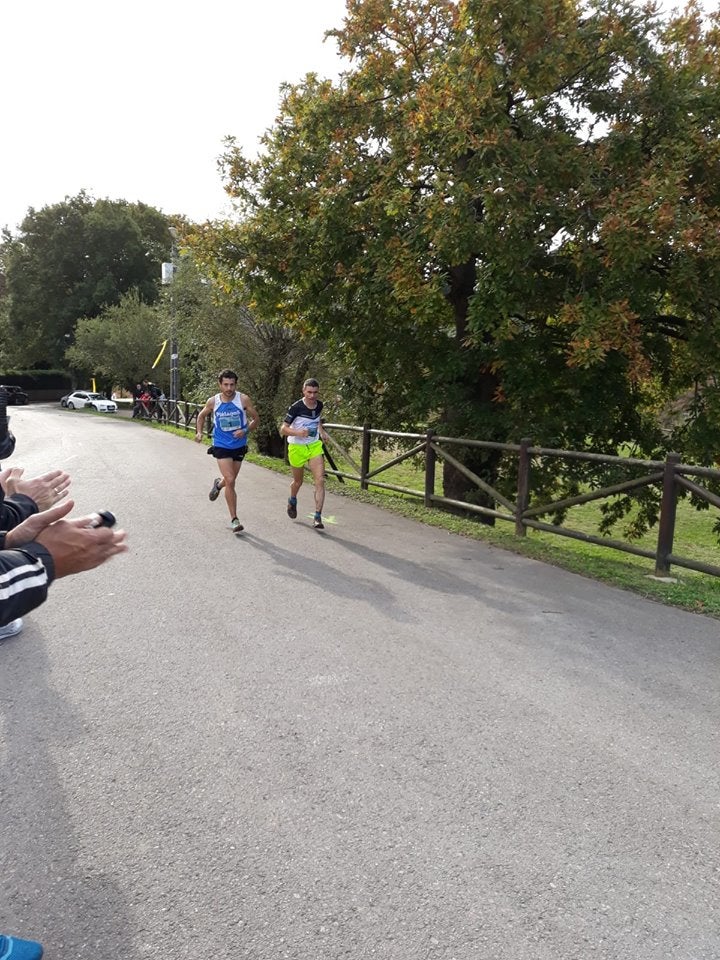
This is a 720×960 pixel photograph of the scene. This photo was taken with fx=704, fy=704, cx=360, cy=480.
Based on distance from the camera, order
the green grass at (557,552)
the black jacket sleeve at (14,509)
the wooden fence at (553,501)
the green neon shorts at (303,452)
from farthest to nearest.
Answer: the green neon shorts at (303,452)
the wooden fence at (553,501)
the green grass at (557,552)
the black jacket sleeve at (14,509)

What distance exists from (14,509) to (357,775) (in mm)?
1838

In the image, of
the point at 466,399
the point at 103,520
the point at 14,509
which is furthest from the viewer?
the point at 466,399

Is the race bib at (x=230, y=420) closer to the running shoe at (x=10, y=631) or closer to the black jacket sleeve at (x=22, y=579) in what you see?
the running shoe at (x=10, y=631)

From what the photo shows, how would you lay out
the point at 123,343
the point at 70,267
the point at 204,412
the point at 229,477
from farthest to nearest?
the point at 70,267
the point at 123,343
the point at 204,412
the point at 229,477

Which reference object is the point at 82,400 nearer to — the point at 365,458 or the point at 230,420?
the point at 365,458

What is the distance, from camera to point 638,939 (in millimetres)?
2232

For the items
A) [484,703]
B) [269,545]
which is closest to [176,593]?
[269,545]

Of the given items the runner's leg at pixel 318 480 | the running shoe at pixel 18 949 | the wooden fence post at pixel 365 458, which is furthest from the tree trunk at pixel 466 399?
the running shoe at pixel 18 949

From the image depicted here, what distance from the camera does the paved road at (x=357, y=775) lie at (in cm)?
229

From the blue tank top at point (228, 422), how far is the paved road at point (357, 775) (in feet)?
8.98

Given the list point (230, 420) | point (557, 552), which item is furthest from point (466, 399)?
point (230, 420)

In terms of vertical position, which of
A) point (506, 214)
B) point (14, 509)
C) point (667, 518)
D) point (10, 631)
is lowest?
point (10, 631)

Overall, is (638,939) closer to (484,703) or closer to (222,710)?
(484,703)

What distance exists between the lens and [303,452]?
29.6 feet
